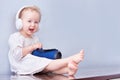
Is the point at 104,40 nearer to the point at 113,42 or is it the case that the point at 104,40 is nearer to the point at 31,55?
the point at 113,42

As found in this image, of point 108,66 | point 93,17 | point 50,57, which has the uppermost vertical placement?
point 93,17

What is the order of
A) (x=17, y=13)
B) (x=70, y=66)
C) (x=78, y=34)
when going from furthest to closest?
(x=78, y=34) → (x=17, y=13) → (x=70, y=66)

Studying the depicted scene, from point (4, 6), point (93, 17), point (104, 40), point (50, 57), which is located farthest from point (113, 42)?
point (4, 6)

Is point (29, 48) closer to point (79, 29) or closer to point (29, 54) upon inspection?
point (29, 54)

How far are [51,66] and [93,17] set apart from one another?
0.45 m

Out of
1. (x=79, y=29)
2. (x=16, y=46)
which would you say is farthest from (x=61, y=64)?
(x=79, y=29)

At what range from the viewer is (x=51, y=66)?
1075 millimetres

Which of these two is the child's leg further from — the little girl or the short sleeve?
the short sleeve

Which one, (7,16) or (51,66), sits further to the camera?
(7,16)

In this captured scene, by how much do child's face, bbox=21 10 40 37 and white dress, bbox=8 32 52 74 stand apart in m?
0.04

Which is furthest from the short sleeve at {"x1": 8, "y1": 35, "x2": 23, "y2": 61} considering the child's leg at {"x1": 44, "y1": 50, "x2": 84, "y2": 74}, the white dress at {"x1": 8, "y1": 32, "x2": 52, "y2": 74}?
the child's leg at {"x1": 44, "y1": 50, "x2": 84, "y2": 74}

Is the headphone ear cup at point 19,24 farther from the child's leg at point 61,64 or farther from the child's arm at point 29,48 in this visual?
the child's leg at point 61,64

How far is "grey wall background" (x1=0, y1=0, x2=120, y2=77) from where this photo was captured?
3.96ft

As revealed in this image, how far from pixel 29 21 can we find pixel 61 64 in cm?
23
